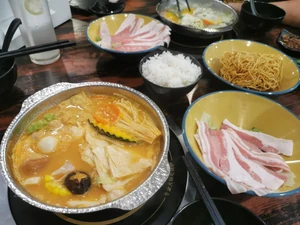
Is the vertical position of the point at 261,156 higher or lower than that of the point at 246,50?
lower

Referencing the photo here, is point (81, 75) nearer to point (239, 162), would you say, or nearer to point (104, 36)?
point (104, 36)

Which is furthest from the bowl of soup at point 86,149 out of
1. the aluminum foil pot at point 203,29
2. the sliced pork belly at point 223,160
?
the aluminum foil pot at point 203,29

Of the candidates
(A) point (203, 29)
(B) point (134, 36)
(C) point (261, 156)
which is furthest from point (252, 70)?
(B) point (134, 36)

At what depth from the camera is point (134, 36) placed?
2416mm

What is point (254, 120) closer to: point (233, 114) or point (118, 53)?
point (233, 114)

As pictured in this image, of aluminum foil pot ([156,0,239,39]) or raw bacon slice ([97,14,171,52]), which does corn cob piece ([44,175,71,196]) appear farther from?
aluminum foil pot ([156,0,239,39])

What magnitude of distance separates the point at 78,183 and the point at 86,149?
0.21 metres

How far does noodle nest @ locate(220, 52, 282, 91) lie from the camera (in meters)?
2.03

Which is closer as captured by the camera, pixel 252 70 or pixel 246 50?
pixel 252 70

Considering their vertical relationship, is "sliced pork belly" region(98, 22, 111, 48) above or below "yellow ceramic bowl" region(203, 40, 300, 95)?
above

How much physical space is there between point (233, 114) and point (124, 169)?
0.93 meters

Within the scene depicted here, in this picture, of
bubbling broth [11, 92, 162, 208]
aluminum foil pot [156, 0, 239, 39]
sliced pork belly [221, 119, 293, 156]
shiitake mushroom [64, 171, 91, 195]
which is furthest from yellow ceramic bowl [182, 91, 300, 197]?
aluminum foil pot [156, 0, 239, 39]

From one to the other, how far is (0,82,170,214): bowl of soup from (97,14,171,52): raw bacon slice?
802mm

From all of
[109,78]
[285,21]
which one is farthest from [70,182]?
[285,21]
